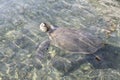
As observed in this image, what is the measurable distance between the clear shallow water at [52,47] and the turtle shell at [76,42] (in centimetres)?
33

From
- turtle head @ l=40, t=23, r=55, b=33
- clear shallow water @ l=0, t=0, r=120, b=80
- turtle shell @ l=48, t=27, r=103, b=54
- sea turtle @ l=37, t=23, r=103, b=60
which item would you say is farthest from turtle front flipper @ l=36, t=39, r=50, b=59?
turtle head @ l=40, t=23, r=55, b=33

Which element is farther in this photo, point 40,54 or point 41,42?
point 41,42

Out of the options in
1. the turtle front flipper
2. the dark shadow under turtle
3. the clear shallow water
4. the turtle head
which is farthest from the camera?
the turtle head

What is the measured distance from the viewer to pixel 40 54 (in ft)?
25.7

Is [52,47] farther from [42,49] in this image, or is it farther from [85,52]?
[85,52]

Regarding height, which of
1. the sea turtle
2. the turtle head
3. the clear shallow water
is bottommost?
the clear shallow water

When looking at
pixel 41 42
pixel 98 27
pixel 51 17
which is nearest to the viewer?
pixel 41 42

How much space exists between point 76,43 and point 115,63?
3.96 ft

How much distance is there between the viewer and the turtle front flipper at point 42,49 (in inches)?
308

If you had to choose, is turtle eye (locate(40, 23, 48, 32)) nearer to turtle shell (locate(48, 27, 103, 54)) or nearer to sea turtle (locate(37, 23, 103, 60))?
sea turtle (locate(37, 23, 103, 60))

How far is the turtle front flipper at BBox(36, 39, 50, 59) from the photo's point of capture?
783 centimetres

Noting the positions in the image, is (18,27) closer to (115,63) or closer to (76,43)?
(76,43)

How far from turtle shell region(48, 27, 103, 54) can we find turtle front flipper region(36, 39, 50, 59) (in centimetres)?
27

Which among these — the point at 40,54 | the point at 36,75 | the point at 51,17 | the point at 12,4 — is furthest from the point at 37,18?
the point at 36,75
